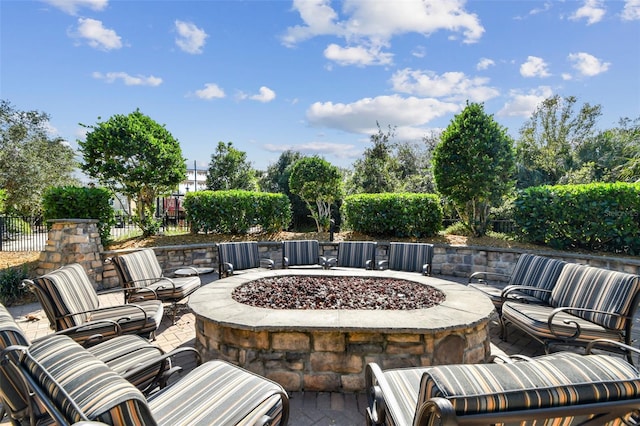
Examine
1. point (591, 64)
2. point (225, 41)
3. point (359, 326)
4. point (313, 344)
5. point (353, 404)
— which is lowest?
point (353, 404)

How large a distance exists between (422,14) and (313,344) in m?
5.94

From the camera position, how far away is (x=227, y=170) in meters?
16.4

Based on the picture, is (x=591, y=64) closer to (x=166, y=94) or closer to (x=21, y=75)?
(x=166, y=94)

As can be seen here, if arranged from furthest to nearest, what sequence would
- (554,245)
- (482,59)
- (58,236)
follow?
(482,59)
(554,245)
(58,236)

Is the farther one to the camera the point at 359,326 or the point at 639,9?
the point at 639,9

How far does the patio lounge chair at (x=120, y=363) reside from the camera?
173 cm

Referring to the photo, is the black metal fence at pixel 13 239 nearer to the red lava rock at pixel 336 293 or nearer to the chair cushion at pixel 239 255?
the chair cushion at pixel 239 255

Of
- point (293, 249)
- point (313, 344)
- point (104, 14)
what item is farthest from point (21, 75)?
point (313, 344)

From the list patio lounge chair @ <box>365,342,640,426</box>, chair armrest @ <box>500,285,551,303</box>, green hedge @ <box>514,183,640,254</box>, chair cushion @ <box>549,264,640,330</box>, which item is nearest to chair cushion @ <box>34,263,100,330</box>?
patio lounge chair @ <box>365,342,640,426</box>

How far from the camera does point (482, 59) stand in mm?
8031

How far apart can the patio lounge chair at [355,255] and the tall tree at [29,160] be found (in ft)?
48.5

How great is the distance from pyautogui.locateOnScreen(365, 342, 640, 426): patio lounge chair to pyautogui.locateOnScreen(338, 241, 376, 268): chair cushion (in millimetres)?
4620

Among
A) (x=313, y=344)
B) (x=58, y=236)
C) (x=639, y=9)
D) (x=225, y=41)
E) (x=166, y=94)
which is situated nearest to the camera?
(x=313, y=344)

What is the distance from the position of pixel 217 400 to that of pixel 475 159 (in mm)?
6985
